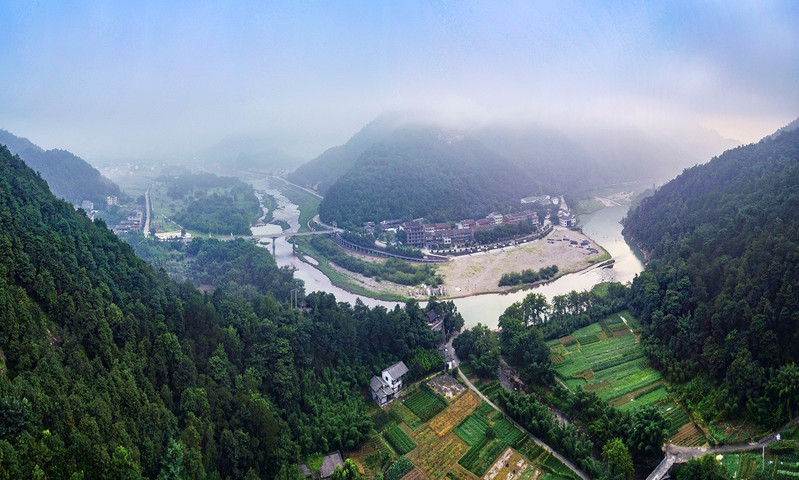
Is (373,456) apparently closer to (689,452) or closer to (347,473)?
(347,473)

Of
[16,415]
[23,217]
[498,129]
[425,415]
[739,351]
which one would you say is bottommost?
[425,415]

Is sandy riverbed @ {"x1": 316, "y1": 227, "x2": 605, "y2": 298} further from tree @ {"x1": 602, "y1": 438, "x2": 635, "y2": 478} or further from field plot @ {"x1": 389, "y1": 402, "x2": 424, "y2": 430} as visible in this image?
tree @ {"x1": 602, "y1": 438, "x2": 635, "y2": 478}

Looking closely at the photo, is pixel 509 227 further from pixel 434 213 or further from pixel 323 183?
pixel 323 183

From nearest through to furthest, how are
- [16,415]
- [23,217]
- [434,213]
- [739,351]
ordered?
[16,415] < [23,217] < [739,351] < [434,213]

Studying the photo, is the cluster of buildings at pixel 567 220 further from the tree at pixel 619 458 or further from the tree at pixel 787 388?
the tree at pixel 619 458

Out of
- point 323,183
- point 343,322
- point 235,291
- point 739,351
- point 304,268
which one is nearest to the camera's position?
point 739,351

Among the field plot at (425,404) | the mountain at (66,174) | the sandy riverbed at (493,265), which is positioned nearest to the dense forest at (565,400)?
the field plot at (425,404)

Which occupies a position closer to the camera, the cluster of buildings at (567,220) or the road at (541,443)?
the road at (541,443)

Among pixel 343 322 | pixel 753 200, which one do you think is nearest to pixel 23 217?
pixel 343 322

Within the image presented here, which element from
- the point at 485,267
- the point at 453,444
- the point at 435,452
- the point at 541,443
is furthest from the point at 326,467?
the point at 485,267
